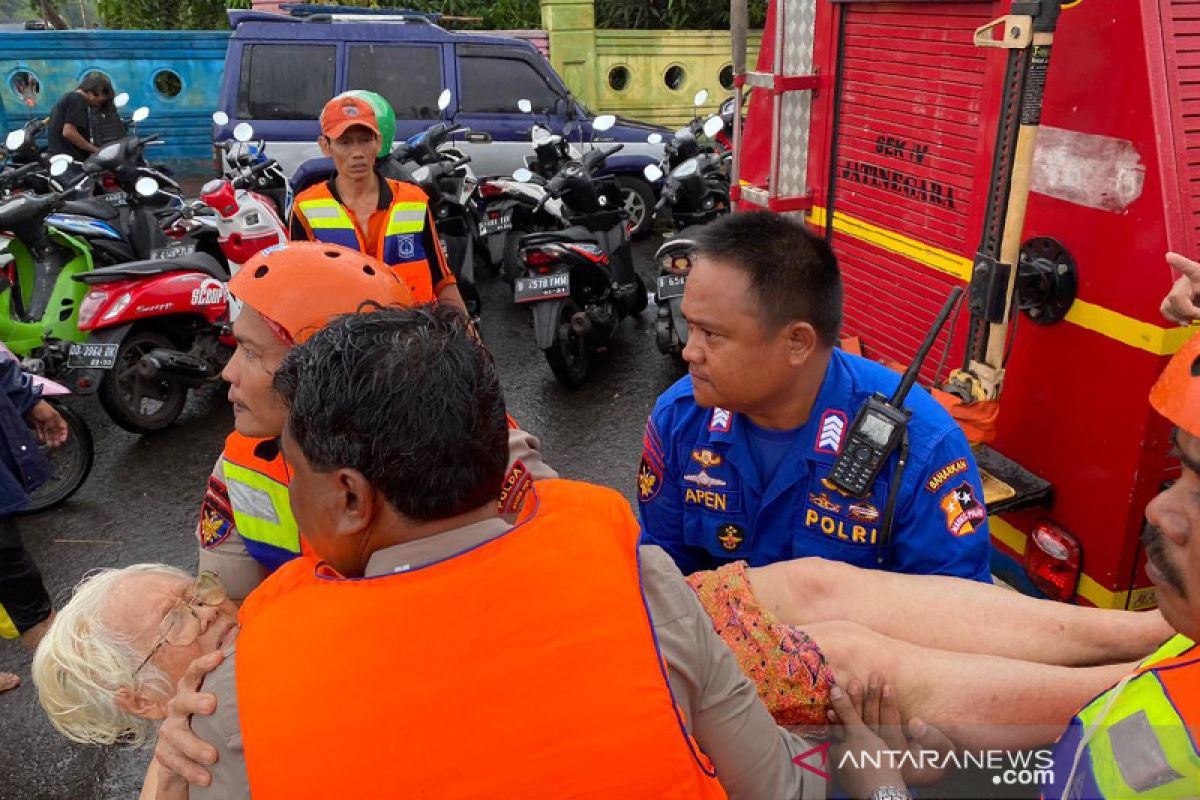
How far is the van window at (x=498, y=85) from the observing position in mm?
8883

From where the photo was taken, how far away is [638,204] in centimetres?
955

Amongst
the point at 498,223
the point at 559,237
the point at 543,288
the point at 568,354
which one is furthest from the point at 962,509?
the point at 498,223

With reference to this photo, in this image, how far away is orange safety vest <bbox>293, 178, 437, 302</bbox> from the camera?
4.16 m

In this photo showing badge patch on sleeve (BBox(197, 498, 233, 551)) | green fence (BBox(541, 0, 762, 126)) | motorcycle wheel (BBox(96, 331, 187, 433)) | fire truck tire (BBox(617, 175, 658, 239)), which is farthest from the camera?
green fence (BBox(541, 0, 762, 126))

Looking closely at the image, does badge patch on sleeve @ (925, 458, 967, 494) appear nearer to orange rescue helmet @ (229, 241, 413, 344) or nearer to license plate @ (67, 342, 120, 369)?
orange rescue helmet @ (229, 241, 413, 344)

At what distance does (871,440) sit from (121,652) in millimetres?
1620

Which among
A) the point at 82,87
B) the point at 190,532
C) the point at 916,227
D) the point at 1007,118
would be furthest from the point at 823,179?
the point at 82,87

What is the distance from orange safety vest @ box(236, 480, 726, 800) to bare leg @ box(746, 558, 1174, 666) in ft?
3.34

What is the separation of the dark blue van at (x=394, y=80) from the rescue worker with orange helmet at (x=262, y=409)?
660 centimetres

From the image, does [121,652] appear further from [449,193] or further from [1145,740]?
[449,193]

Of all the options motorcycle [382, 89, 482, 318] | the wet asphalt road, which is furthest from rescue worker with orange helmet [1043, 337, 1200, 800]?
motorcycle [382, 89, 482, 318]

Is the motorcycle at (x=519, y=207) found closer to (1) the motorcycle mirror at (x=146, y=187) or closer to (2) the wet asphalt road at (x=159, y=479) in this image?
(2) the wet asphalt road at (x=159, y=479)

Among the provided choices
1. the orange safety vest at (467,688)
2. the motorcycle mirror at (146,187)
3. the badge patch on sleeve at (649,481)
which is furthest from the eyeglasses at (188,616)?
the motorcycle mirror at (146,187)

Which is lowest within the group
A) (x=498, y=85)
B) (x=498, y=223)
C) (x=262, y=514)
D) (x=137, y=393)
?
(x=137, y=393)
